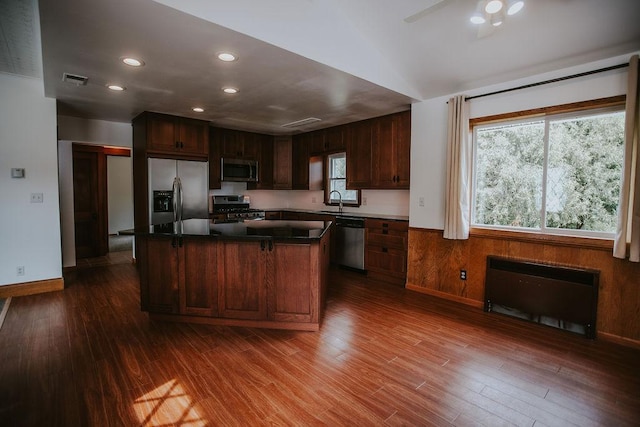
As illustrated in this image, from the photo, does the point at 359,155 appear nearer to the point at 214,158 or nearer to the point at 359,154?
the point at 359,154

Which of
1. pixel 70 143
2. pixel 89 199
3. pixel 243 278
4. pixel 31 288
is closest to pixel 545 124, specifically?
pixel 243 278

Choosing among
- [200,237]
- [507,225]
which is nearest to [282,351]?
[200,237]

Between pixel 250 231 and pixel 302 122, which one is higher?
pixel 302 122

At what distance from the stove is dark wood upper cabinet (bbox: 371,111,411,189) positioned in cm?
255

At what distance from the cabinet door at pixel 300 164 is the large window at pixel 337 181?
0.46m

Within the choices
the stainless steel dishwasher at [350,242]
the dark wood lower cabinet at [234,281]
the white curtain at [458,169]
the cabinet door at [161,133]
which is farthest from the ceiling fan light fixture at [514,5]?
the cabinet door at [161,133]

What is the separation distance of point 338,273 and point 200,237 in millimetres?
2666

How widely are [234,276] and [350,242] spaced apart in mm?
2493

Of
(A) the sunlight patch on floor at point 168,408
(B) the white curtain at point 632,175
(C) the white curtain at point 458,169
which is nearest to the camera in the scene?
(A) the sunlight patch on floor at point 168,408

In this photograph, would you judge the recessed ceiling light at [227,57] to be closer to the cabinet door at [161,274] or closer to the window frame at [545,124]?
the cabinet door at [161,274]

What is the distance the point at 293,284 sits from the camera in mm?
2881

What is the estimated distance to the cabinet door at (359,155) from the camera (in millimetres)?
4965

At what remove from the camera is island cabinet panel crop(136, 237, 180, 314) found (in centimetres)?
301

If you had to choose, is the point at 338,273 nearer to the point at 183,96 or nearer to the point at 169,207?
the point at 169,207
